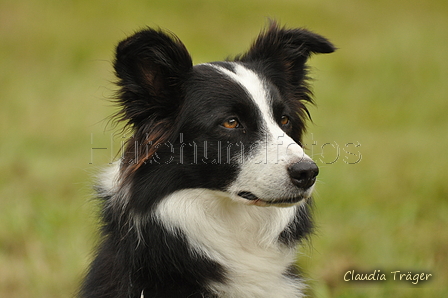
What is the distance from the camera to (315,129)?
37.9 feet

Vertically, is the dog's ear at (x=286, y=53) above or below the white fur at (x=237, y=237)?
above

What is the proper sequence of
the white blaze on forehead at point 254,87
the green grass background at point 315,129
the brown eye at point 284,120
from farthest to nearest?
the green grass background at point 315,129
the brown eye at point 284,120
the white blaze on forehead at point 254,87

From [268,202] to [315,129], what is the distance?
26.5ft

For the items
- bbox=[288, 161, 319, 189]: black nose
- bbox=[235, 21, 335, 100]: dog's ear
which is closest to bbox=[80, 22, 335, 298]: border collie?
bbox=[288, 161, 319, 189]: black nose

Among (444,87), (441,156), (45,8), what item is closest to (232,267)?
(441,156)

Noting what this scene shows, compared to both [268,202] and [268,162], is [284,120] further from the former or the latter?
[268,202]

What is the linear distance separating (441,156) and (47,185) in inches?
258

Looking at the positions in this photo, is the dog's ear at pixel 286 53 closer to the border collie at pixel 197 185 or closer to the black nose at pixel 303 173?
the border collie at pixel 197 185

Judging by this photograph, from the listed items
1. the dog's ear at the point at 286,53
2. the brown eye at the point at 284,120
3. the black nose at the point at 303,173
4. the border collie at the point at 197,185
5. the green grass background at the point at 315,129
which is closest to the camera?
the black nose at the point at 303,173

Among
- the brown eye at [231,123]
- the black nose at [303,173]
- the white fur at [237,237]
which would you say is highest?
the brown eye at [231,123]

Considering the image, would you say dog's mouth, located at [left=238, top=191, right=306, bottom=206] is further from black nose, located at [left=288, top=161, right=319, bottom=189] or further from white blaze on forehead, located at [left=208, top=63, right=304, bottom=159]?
white blaze on forehead, located at [left=208, top=63, right=304, bottom=159]

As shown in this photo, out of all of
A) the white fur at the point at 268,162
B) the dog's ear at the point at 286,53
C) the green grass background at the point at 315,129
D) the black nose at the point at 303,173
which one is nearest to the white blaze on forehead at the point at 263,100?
the white fur at the point at 268,162

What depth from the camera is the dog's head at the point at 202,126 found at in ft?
12.0

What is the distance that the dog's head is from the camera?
12.0 ft
